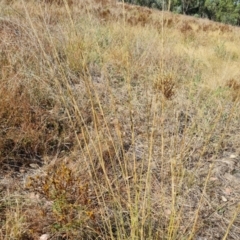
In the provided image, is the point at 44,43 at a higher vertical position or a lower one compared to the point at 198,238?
higher

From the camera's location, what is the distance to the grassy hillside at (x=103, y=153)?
1.24 meters

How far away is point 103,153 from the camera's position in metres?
1.95

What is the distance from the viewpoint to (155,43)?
4344 millimetres

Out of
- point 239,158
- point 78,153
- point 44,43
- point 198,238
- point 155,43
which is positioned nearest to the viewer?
point 198,238

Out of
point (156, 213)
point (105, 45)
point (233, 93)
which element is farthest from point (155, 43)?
point (156, 213)

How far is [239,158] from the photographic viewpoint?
2.23 metres

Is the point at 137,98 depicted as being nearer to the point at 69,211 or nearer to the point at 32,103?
the point at 32,103

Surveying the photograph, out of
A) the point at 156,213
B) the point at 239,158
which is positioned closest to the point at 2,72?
the point at 156,213

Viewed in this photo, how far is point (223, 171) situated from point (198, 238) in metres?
0.72

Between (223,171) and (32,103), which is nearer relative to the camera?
(223,171)

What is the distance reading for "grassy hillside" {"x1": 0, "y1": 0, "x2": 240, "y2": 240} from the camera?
1236 millimetres

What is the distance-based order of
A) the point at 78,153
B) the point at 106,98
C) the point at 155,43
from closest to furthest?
the point at 78,153
the point at 106,98
the point at 155,43

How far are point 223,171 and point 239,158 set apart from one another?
280mm

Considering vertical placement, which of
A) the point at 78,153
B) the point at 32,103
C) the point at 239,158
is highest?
the point at 32,103
